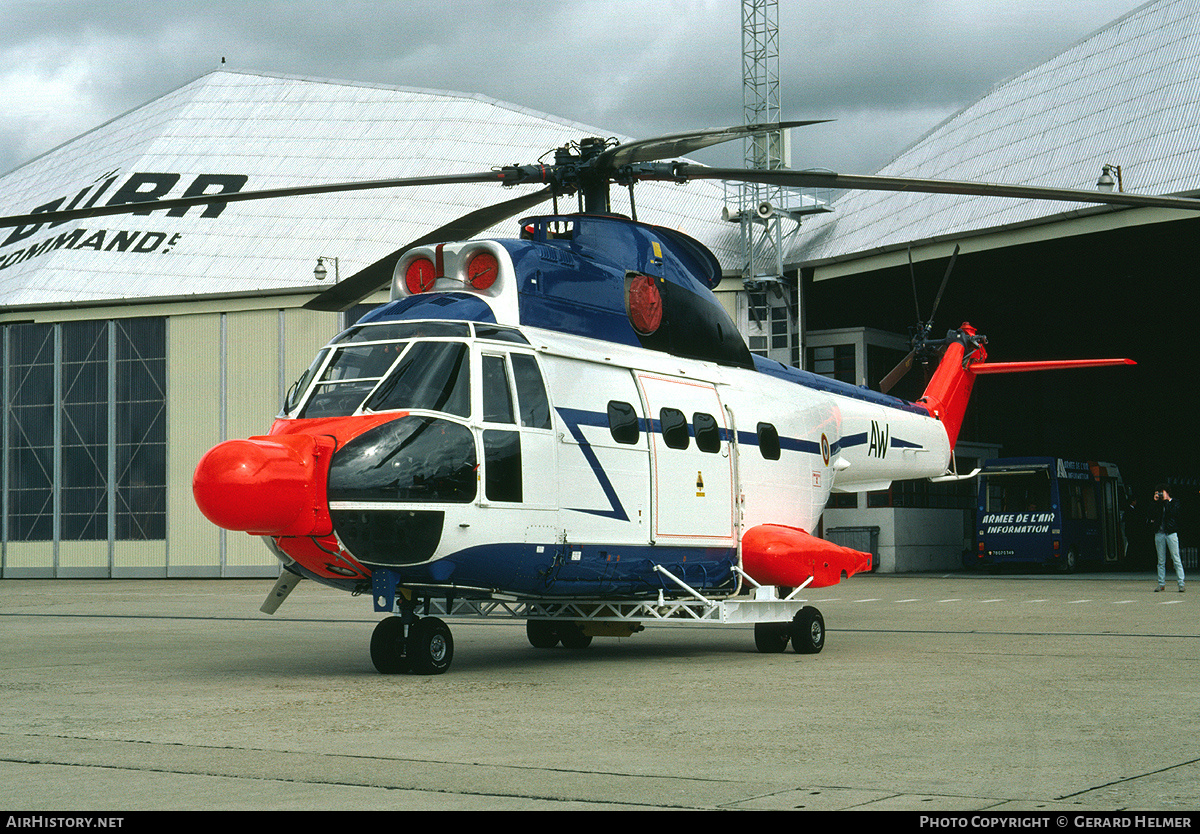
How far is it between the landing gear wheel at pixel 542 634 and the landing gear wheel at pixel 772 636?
2215 millimetres

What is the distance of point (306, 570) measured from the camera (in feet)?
33.2

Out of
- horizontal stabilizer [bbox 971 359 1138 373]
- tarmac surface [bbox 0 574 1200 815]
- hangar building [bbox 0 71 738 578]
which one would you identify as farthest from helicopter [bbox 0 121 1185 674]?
hangar building [bbox 0 71 738 578]

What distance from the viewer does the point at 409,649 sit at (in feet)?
34.4

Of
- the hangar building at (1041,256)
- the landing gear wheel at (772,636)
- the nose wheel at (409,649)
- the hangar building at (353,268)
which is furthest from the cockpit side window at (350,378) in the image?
the hangar building at (353,268)

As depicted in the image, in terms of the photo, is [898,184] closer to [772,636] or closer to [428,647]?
[772,636]

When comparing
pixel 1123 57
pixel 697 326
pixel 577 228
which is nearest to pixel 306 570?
pixel 577 228

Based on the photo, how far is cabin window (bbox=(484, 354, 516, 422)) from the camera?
10398mm

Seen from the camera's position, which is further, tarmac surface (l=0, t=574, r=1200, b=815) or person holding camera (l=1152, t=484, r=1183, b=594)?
person holding camera (l=1152, t=484, r=1183, b=594)

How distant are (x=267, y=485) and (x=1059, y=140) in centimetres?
2492

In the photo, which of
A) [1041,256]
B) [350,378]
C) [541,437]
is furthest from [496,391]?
[1041,256]

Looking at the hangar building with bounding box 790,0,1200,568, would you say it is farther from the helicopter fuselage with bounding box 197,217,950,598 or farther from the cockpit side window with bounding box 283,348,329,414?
the cockpit side window with bounding box 283,348,329,414

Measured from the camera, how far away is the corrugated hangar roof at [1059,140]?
87.1 ft

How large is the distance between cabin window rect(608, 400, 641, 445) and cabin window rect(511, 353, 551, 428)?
931 millimetres
